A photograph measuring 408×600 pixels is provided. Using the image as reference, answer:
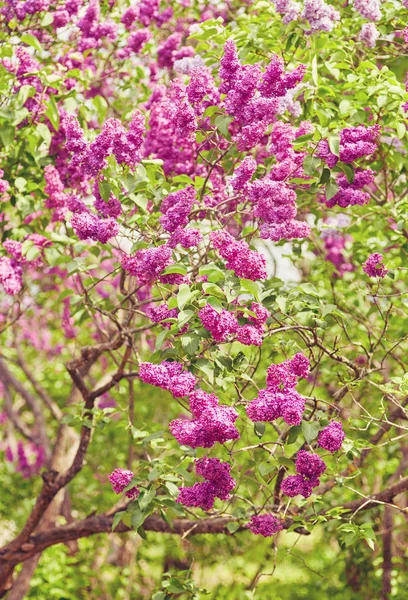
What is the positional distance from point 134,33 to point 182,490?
3.11m

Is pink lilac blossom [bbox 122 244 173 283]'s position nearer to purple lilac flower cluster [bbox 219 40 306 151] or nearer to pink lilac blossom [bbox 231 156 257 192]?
pink lilac blossom [bbox 231 156 257 192]

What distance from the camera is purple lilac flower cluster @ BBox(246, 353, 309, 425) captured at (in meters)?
2.55

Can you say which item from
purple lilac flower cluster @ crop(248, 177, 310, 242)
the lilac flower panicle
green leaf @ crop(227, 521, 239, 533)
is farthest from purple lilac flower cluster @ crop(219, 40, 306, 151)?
green leaf @ crop(227, 521, 239, 533)

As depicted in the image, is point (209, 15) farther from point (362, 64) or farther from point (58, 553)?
point (58, 553)

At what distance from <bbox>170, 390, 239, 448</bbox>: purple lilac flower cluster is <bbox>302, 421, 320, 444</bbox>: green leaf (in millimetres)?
344

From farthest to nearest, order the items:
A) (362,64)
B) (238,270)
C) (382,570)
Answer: (382,570) → (362,64) → (238,270)

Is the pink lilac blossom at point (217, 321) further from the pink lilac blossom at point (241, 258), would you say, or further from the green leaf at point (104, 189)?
the green leaf at point (104, 189)

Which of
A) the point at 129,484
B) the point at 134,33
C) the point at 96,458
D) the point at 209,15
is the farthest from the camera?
the point at 96,458

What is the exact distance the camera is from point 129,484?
9.70 ft

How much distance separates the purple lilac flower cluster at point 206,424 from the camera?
8.02 ft

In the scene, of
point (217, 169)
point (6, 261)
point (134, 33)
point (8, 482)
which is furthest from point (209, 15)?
point (8, 482)

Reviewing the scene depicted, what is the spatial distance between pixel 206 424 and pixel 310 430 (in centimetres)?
49

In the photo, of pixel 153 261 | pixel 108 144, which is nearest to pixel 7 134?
pixel 108 144

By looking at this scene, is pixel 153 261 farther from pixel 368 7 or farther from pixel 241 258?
pixel 368 7
